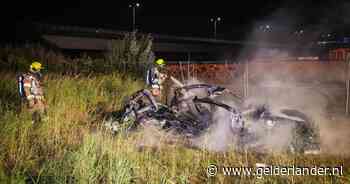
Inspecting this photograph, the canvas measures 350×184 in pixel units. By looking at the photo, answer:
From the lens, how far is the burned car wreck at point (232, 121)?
6852mm

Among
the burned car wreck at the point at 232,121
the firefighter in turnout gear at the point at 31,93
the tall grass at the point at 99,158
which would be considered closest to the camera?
the tall grass at the point at 99,158

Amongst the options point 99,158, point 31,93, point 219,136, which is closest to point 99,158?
point 99,158

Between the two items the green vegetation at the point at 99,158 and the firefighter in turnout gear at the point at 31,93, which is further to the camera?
the firefighter in turnout gear at the point at 31,93

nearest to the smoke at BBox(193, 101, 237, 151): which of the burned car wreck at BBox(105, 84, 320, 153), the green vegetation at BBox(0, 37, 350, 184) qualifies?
the burned car wreck at BBox(105, 84, 320, 153)

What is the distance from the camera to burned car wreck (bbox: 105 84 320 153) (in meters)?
6.85

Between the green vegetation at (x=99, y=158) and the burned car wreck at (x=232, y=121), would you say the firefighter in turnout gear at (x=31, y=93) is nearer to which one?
the green vegetation at (x=99, y=158)

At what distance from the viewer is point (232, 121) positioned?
7148mm

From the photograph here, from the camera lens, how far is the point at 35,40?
108 feet

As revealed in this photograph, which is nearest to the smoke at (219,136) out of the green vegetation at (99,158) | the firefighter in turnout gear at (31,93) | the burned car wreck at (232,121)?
the burned car wreck at (232,121)

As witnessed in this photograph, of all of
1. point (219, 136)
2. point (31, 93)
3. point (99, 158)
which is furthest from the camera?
point (31, 93)

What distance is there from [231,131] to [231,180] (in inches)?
87.7

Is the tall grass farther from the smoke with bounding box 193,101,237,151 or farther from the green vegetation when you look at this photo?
the smoke with bounding box 193,101,237,151

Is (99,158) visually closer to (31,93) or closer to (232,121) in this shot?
(232,121)

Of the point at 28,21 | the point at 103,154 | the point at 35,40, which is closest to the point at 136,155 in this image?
the point at 103,154
